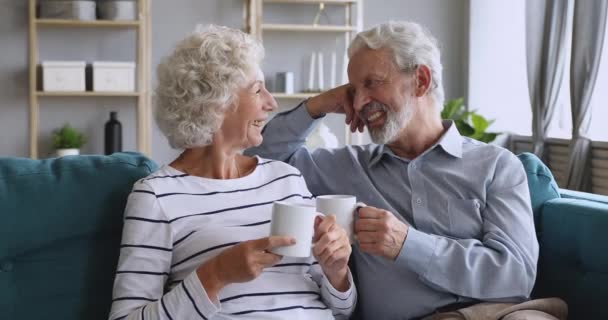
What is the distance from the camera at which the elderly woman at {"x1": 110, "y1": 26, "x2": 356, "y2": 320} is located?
4.98 feet

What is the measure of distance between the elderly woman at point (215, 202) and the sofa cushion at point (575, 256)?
0.59 metres

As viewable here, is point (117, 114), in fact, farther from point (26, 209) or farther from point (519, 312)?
point (519, 312)


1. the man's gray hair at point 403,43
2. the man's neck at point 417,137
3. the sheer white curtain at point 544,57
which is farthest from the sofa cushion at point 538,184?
the sheer white curtain at point 544,57

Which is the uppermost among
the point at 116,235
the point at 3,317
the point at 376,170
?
the point at 376,170

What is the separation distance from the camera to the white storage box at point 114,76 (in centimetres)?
482

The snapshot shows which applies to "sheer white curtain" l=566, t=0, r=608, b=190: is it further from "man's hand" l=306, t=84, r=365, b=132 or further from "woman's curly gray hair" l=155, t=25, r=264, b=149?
"woman's curly gray hair" l=155, t=25, r=264, b=149

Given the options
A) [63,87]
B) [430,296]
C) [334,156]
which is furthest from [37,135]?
[430,296]

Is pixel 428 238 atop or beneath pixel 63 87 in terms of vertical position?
beneath

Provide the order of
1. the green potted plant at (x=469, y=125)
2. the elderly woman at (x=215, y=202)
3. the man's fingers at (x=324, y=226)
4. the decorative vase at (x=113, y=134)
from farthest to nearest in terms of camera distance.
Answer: the decorative vase at (x=113, y=134) < the green potted plant at (x=469, y=125) < the elderly woman at (x=215, y=202) < the man's fingers at (x=324, y=226)

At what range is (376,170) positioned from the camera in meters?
1.99

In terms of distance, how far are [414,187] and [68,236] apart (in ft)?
2.82

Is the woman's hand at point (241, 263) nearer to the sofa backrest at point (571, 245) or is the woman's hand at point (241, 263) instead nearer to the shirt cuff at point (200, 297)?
the shirt cuff at point (200, 297)

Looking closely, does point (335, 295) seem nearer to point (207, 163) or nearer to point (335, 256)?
point (335, 256)

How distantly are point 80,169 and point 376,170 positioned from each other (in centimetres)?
77
